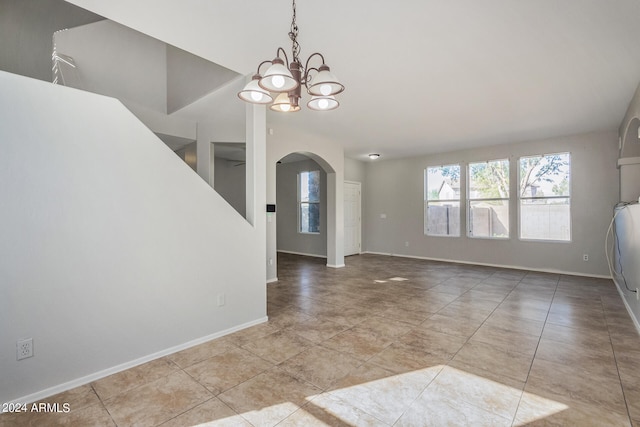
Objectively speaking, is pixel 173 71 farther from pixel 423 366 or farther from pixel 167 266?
pixel 423 366

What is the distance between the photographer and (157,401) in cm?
196

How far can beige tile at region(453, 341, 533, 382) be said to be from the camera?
7.57 ft

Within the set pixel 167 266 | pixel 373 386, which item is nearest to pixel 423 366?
pixel 373 386

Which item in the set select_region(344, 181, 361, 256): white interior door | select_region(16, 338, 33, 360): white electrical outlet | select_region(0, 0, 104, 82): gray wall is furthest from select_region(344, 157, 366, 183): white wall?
select_region(16, 338, 33, 360): white electrical outlet

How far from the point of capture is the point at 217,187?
26.8 ft

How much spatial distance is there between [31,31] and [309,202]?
6.26 metres

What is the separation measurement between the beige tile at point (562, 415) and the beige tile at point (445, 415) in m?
0.15

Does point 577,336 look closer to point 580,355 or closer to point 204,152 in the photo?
point 580,355

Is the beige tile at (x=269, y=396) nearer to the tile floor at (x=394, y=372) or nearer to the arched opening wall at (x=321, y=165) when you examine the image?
the tile floor at (x=394, y=372)

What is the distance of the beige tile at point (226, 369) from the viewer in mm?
2168

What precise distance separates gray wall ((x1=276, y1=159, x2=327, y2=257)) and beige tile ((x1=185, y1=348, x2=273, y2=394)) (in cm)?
584

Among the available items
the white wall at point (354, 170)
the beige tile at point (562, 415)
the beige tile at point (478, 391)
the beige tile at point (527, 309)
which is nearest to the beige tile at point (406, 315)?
the beige tile at point (527, 309)

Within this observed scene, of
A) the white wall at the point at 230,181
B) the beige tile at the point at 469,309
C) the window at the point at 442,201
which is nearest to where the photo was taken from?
the beige tile at the point at 469,309

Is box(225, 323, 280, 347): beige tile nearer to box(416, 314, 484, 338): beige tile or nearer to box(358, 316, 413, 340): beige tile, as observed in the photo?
box(358, 316, 413, 340): beige tile
